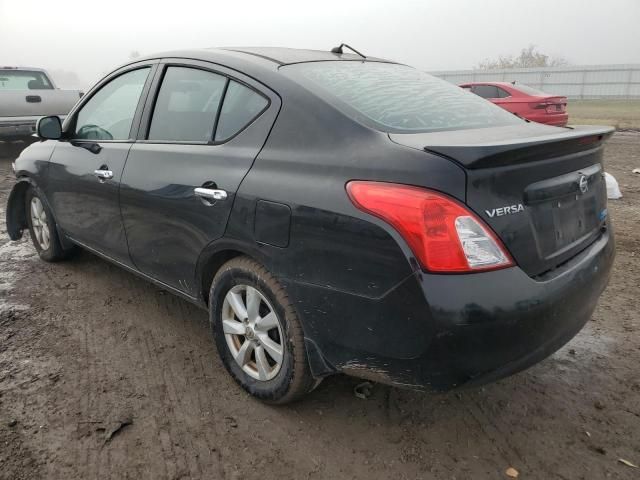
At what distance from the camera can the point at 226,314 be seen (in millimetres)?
2619

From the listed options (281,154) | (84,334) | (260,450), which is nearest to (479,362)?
(260,450)

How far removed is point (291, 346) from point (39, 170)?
9.52 feet

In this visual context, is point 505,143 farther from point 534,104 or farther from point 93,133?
point 534,104

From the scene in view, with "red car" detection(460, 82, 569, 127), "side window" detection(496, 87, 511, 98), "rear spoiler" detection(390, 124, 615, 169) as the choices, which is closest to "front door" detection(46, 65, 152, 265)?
"rear spoiler" detection(390, 124, 615, 169)

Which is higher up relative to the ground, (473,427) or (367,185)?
(367,185)

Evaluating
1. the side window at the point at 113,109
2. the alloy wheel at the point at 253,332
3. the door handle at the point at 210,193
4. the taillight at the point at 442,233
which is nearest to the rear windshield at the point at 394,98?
the taillight at the point at 442,233

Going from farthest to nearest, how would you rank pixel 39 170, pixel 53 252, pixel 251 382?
pixel 53 252, pixel 39 170, pixel 251 382

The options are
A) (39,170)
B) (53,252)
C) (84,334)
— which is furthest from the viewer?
(53,252)

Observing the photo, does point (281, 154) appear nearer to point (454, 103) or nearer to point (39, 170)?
point (454, 103)

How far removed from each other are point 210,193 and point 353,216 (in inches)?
34.4

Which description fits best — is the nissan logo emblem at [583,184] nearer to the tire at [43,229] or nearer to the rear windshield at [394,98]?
the rear windshield at [394,98]

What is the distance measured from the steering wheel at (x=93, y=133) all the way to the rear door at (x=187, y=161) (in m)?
0.51

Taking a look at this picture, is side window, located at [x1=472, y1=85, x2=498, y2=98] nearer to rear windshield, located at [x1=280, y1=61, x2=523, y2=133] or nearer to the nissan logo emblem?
rear windshield, located at [x1=280, y1=61, x2=523, y2=133]

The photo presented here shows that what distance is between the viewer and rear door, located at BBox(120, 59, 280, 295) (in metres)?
2.45
